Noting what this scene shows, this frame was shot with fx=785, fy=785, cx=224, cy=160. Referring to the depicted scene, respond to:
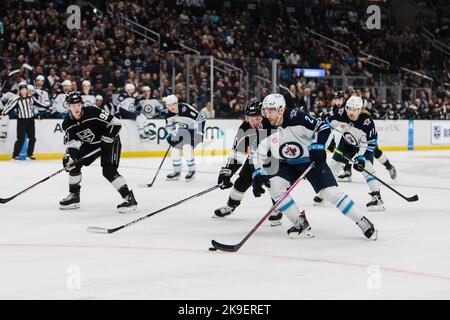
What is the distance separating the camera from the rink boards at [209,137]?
1576cm

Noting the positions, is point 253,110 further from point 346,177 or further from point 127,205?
point 346,177

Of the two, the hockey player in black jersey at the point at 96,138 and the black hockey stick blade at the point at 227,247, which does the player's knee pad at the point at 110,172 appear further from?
the black hockey stick blade at the point at 227,247

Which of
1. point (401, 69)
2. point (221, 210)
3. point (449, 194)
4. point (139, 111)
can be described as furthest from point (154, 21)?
point (221, 210)

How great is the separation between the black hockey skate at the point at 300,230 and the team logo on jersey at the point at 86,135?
8.69ft

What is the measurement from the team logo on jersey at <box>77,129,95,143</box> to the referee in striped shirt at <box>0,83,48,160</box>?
7255 mm

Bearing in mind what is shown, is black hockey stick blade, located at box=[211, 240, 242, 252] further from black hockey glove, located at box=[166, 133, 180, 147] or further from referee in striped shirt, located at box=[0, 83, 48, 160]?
referee in striped shirt, located at box=[0, 83, 48, 160]

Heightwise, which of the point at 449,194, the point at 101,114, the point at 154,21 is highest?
the point at 154,21

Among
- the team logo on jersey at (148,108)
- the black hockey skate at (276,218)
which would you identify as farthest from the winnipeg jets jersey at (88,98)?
Result: the black hockey skate at (276,218)

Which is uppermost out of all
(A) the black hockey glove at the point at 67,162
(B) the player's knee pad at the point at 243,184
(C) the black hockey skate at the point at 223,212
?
(A) the black hockey glove at the point at 67,162

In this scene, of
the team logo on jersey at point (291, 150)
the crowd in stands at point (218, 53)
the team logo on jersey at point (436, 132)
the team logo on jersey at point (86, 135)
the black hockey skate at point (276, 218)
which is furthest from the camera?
the team logo on jersey at point (436, 132)

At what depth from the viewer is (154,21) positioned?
22266 millimetres

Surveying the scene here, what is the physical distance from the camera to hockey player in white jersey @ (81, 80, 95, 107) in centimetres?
1530
